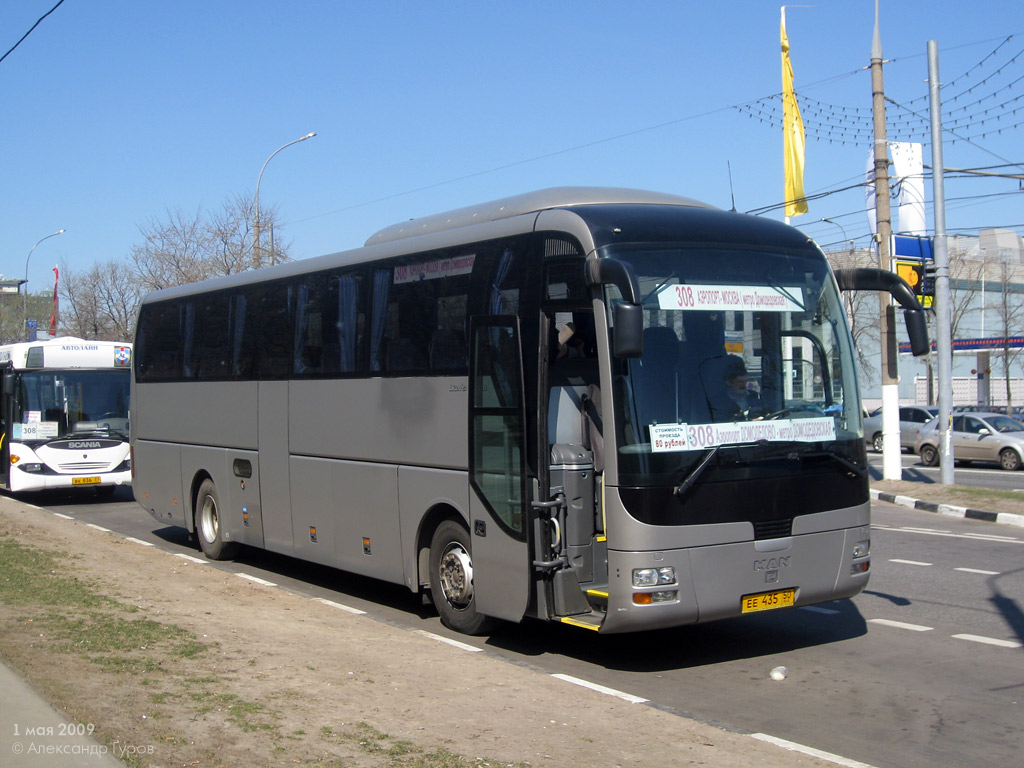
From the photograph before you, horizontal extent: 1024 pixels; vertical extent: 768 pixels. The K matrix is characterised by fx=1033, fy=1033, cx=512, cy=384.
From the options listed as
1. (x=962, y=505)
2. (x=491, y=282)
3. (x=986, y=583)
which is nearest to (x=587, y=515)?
(x=491, y=282)

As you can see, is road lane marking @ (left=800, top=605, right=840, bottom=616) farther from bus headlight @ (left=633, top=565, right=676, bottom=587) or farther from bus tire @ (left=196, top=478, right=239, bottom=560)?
bus tire @ (left=196, top=478, right=239, bottom=560)

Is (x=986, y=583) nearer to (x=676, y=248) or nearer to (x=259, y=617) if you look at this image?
(x=676, y=248)

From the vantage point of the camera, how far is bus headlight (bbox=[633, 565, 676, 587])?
24.1 ft

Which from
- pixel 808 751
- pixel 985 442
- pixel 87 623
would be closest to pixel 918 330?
pixel 808 751

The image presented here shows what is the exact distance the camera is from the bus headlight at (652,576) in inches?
289

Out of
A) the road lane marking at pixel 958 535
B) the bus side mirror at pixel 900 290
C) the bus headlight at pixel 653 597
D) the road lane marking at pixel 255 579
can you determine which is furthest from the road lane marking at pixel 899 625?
the road lane marking at pixel 255 579

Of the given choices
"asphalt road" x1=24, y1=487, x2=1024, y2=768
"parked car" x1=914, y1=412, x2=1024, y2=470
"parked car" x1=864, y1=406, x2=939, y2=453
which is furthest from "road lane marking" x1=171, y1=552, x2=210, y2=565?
"parked car" x1=864, y1=406, x2=939, y2=453

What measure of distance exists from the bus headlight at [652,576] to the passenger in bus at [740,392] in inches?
50.7

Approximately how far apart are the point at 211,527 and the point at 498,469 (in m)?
7.48

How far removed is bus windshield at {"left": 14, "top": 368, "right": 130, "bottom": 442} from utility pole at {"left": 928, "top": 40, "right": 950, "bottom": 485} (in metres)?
16.6

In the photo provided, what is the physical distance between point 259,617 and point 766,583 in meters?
4.70

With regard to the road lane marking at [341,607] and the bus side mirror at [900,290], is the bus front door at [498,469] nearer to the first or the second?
the road lane marking at [341,607]

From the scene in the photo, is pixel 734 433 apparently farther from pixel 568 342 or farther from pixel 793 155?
pixel 793 155

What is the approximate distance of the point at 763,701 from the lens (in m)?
7.07
